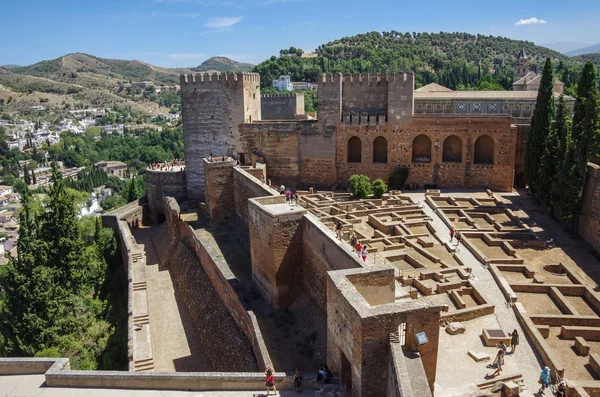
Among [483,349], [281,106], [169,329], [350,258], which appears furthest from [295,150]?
[483,349]

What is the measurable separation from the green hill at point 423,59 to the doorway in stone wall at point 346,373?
166 ft

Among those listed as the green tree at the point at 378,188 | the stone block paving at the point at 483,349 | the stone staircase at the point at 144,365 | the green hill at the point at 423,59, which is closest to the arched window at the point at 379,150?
the green tree at the point at 378,188

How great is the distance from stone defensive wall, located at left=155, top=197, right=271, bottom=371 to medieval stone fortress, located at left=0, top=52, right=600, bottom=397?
0.08 m

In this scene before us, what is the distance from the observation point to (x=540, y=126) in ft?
75.7

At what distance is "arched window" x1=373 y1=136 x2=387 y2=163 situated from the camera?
2748 centimetres

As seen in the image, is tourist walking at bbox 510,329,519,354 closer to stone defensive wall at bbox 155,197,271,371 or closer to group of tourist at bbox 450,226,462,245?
stone defensive wall at bbox 155,197,271,371

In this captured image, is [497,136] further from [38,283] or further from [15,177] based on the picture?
[15,177]

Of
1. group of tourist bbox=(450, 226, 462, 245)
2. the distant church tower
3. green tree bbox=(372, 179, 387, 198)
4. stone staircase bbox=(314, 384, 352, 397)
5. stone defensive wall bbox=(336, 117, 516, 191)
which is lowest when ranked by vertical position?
stone staircase bbox=(314, 384, 352, 397)

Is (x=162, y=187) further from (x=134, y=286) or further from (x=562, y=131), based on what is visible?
(x=562, y=131)

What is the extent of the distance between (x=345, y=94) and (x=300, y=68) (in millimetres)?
69995

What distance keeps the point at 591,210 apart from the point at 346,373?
14379mm

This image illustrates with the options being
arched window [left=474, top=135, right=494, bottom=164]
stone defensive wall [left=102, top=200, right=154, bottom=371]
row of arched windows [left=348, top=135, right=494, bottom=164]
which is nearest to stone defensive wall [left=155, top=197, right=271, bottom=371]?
stone defensive wall [left=102, top=200, right=154, bottom=371]

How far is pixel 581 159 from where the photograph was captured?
19.4m

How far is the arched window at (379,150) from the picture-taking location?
2748 centimetres
